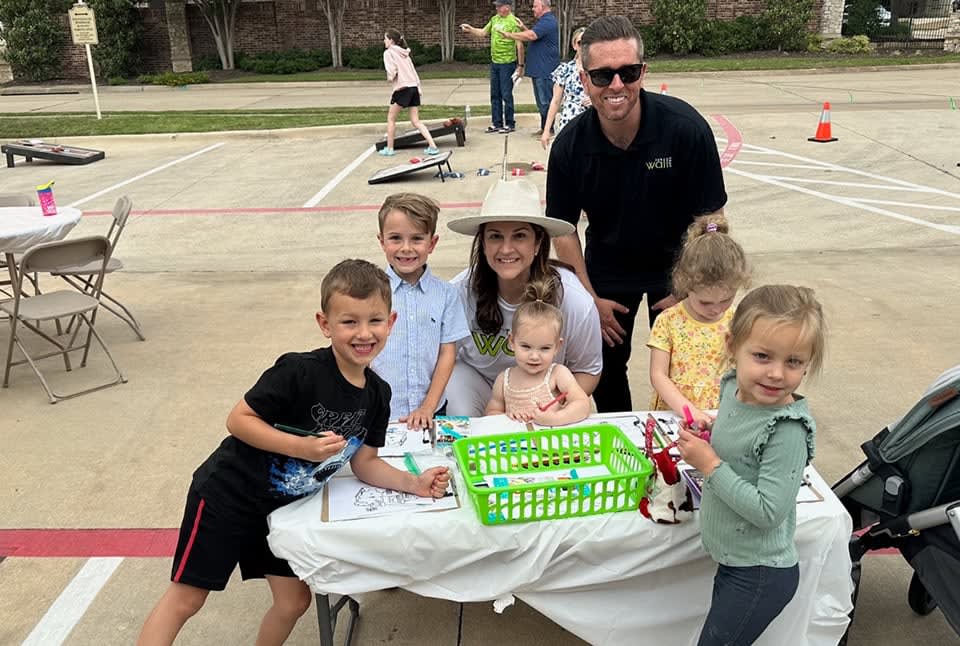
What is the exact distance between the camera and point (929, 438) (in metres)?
2.59

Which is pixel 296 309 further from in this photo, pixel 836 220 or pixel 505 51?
pixel 505 51

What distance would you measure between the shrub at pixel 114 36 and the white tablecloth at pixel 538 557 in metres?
29.9

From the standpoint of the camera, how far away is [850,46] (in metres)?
26.6

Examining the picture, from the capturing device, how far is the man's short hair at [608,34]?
3363 millimetres

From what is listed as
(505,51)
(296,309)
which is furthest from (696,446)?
(505,51)

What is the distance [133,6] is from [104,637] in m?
30.5

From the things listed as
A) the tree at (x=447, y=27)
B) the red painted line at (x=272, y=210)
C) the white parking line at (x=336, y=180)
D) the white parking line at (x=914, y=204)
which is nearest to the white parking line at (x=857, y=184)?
the white parking line at (x=914, y=204)

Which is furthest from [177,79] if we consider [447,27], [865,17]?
[865,17]

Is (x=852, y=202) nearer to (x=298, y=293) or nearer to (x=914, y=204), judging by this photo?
(x=914, y=204)

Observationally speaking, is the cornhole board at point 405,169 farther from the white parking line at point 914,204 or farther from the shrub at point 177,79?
the shrub at point 177,79

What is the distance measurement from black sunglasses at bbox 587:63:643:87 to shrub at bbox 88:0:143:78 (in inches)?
1134

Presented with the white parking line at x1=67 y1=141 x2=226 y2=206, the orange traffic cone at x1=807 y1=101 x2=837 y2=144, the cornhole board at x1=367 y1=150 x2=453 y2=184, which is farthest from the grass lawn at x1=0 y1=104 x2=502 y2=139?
the orange traffic cone at x1=807 y1=101 x2=837 y2=144

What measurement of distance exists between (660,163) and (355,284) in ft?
6.04

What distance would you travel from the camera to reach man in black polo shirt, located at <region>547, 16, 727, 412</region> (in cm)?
341
